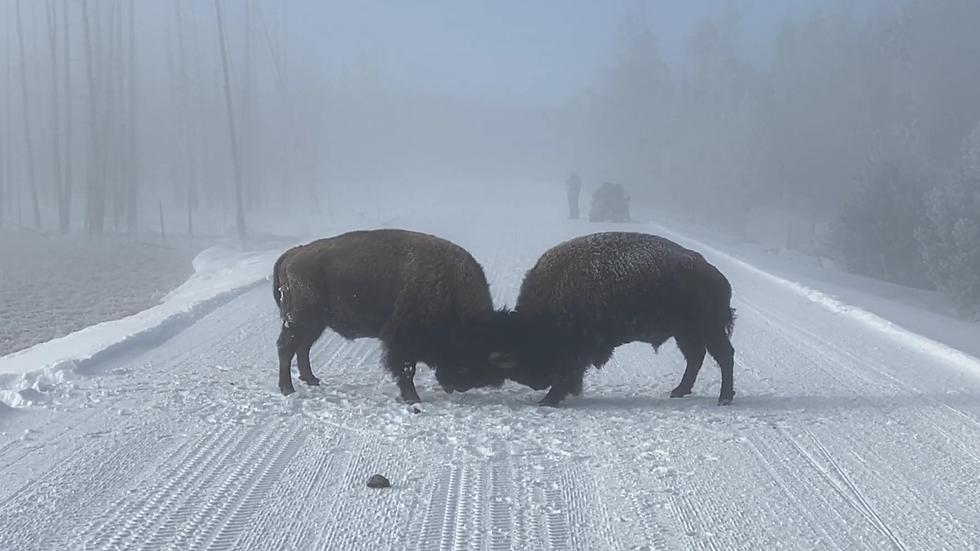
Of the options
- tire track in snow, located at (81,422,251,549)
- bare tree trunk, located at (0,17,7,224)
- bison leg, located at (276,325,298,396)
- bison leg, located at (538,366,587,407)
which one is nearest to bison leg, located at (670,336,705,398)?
bison leg, located at (538,366,587,407)

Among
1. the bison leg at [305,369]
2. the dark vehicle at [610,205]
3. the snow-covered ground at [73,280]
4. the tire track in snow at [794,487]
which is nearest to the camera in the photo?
the tire track in snow at [794,487]

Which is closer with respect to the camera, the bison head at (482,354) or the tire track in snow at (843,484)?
the tire track in snow at (843,484)

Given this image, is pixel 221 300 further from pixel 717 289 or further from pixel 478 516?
pixel 478 516

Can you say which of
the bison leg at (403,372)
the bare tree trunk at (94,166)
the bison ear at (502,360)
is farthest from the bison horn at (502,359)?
the bare tree trunk at (94,166)

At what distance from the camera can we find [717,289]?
7.49 metres

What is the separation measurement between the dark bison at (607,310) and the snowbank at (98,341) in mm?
3970

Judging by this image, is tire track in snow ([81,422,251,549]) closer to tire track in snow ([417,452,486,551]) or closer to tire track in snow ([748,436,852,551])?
tire track in snow ([417,452,486,551])

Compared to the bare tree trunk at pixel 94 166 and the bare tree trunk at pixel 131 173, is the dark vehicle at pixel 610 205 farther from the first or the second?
the bare tree trunk at pixel 94 166

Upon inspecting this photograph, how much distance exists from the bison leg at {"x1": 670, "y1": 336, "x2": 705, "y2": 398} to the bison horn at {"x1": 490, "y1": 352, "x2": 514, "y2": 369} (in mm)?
1534

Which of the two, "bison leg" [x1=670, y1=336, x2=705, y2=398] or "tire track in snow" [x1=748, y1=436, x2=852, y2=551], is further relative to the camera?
"bison leg" [x1=670, y1=336, x2=705, y2=398]

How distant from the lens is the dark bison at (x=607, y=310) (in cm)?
729

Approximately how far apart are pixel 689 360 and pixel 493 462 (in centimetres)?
266

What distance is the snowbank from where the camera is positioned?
7473 mm

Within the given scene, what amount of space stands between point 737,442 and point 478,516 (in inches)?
90.5
